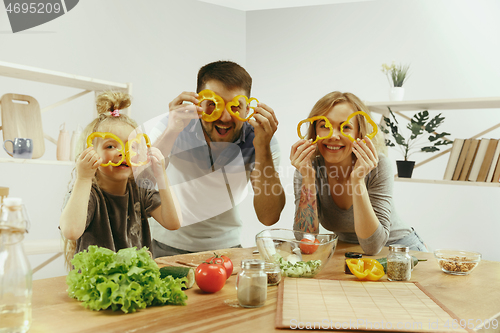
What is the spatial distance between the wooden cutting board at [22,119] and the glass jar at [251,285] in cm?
248

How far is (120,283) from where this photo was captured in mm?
996

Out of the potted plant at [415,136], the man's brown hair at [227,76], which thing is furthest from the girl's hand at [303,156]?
the potted plant at [415,136]

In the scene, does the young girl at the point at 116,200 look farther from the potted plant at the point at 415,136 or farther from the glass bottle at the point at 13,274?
the potted plant at the point at 415,136

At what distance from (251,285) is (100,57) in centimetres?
313

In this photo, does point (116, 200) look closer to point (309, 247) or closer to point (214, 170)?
point (214, 170)

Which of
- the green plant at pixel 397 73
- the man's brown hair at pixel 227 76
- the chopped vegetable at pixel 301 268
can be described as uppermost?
the green plant at pixel 397 73

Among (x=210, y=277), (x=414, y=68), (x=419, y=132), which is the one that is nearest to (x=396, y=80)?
(x=414, y=68)

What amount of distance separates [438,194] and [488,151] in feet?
2.00

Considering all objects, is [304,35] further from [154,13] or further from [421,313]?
[421,313]

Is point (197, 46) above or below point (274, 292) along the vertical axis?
above

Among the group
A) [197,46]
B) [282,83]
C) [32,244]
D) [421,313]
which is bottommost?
[32,244]

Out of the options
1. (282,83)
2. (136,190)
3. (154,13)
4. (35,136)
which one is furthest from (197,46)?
(136,190)

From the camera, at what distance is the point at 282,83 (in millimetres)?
4445

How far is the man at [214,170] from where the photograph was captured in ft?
6.83
